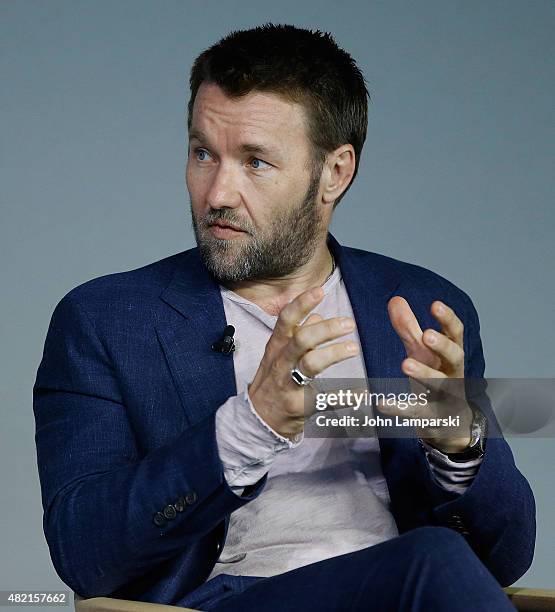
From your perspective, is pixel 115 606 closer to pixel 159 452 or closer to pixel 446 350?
pixel 159 452

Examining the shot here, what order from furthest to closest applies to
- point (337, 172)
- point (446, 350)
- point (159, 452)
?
1. point (337, 172)
2. point (159, 452)
3. point (446, 350)

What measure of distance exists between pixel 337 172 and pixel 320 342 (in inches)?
34.1

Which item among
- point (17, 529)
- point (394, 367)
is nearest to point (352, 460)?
point (394, 367)

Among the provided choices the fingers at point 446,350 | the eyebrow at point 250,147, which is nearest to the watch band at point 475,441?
the fingers at point 446,350

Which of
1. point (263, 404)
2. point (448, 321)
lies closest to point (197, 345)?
point (263, 404)

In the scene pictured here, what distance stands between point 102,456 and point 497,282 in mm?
A: 1943

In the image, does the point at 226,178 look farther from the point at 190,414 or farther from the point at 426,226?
the point at 426,226

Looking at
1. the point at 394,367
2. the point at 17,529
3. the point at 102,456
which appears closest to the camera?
the point at 102,456

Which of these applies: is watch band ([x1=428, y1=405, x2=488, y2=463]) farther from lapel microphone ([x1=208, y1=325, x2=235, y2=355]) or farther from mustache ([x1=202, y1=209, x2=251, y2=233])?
mustache ([x1=202, y1=209, x2=251, y2=233])

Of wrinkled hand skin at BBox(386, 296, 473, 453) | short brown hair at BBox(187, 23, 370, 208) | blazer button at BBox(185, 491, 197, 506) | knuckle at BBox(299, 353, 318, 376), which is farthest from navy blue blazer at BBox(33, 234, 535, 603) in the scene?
short brown hair at BBox(187, 23, 370, 208)

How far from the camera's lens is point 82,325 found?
2623mm

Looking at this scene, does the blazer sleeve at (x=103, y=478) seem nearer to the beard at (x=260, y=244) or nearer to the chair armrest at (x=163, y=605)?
the chair armrest at (x=163, y=605)

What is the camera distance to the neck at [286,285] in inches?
110

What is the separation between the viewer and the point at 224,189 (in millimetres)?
2619
